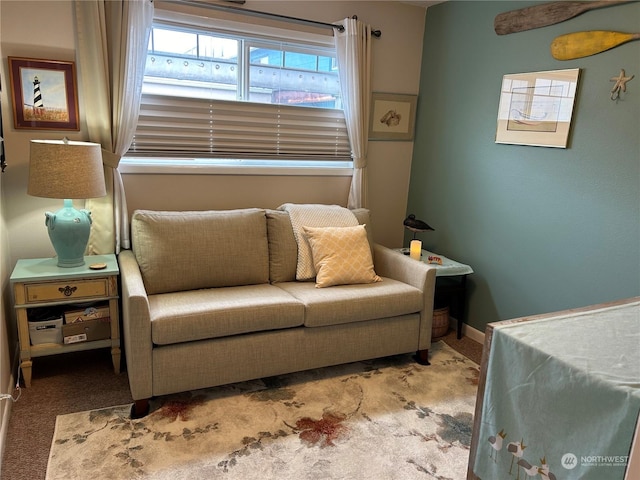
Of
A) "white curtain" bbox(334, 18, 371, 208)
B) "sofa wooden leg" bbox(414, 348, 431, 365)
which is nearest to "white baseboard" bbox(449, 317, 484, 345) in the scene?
"sofa wooden leg" bbox(414, 348, 431, 365)

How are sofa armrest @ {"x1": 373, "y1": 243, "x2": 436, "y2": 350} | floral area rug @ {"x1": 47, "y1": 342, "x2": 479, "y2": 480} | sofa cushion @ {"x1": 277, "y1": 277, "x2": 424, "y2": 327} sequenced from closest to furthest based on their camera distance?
floral area rug @ {"x1": 47, "y1": 342, "x2": 479, "y2": 480} → sofa cushion @ {"x1": 277, "y1": 277, "x2": 424, "y2": 327} → sofa armrest @ {"x1": 373, "y1": 243, "x2": 436, "y2": 350}

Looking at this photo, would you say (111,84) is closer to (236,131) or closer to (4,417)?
(236,131)

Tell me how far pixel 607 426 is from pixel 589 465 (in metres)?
0.12

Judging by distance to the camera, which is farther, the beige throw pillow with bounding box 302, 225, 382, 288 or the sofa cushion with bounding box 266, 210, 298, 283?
the sofa cushion with bounding box 266, 210, 298, 283

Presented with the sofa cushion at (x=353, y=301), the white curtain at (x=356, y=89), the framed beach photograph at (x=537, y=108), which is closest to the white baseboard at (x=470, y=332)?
the sofa cushion at (x=353, y=301)

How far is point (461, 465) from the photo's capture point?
2094mm

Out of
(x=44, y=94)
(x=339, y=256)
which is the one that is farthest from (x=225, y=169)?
(x=44, y=94)

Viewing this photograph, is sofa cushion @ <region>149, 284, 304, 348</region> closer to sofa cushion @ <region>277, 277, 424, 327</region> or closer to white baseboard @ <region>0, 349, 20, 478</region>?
sofa cushion @ <region>277, 277, 424, 327</region>

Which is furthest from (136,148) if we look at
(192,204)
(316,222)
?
(316,222)

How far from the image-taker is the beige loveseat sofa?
7.65 ft

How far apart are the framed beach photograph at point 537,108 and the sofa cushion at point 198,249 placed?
5.80 ft

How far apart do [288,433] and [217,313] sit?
0.68 metres

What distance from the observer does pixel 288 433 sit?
2254 millimetres

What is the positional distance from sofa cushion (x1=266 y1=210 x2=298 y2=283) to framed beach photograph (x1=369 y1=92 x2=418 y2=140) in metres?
1.20
